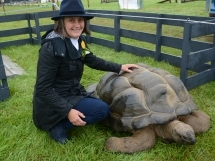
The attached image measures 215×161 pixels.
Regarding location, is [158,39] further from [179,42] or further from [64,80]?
[64,80]

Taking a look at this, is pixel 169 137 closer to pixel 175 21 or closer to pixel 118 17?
pixel 175 21

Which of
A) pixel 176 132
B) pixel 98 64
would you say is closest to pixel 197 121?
pixel 176 132

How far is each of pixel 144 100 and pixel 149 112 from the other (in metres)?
0.14

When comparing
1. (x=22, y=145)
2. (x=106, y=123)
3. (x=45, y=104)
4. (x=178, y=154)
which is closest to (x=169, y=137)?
(x=178, y=154)

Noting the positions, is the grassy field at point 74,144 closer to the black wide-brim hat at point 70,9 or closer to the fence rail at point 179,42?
the fence rail at point 179,42

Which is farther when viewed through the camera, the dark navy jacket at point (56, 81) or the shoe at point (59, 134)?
the shoe at point (59, 134)

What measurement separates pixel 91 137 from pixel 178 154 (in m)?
0.89

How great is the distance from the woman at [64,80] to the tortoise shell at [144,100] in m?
0.17

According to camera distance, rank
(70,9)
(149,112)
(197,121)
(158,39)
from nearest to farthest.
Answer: (70,9) < (149,112) < (197,121) < (158,39)

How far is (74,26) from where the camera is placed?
2.38 meters

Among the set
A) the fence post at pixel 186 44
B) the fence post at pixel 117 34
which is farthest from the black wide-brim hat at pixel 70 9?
the fence post at pixel 117 34

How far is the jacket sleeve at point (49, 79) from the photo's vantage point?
234 cm

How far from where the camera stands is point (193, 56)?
3.77 metres

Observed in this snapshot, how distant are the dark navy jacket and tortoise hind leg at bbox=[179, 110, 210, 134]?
1102 mm
